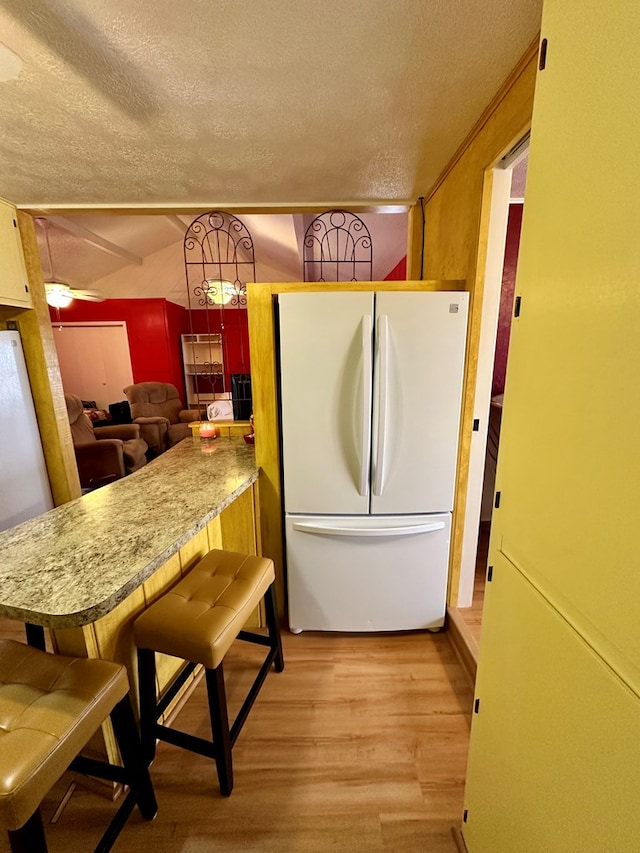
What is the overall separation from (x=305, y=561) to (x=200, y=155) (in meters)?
2.07

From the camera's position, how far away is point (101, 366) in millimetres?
6770

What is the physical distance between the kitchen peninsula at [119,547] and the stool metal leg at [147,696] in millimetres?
89

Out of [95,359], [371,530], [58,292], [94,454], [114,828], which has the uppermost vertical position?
[58,292]

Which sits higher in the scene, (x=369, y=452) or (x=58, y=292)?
(x=58, y=292)

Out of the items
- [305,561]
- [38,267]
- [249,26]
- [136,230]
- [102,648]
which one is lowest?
[305,561]

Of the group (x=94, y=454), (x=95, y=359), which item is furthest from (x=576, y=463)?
(x=95, y=359)

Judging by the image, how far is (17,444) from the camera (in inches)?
89.4

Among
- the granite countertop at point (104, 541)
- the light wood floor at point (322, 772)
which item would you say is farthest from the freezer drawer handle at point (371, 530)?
the light wood floor at point (322, 772)

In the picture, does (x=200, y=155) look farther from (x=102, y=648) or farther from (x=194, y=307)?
(x=194, y=307)

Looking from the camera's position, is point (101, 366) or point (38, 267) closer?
point (38, 267)

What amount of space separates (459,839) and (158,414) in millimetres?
6274

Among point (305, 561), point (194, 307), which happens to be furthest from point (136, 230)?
point (305, 561)

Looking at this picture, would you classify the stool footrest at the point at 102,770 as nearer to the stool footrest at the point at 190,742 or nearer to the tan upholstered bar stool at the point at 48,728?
the tan upholstered bar stool at the point at 48,728

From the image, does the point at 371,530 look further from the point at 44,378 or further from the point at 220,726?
the point at 44,378
